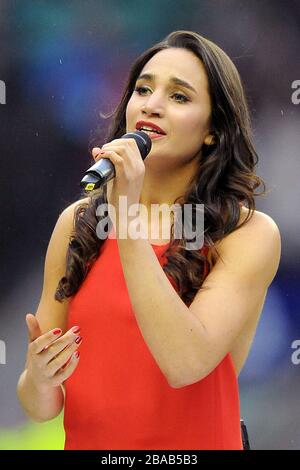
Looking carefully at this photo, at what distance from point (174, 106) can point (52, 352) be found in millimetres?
540

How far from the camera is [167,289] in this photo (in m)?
1.25

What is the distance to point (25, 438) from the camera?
2.43 metres

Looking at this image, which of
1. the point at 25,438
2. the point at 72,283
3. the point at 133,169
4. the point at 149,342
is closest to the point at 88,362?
the point at 72,283

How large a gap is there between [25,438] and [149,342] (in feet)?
4.31

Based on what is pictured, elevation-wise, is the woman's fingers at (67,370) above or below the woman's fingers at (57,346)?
below

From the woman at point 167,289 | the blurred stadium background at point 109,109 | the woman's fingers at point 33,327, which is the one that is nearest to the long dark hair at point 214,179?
the woman at point 167,289

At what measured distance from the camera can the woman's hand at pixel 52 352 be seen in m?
1.29

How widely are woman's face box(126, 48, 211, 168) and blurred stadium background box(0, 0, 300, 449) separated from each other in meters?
0.85

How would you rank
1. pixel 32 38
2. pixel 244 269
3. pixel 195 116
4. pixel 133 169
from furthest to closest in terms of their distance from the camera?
pixel 32 38
pixel 195 116
pixel 244 269
pixel 133 169

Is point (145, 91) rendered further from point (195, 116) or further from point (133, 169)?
point (133, 169)

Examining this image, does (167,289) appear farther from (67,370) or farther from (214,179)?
(214,179)

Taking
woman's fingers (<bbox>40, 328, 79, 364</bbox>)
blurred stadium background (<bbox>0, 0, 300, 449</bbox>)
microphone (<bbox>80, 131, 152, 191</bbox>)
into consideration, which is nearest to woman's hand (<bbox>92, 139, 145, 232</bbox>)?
microphone (<bbox>80, 131, 152, 191</bbox>)

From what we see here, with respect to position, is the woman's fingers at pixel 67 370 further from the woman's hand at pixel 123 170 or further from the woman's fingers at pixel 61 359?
the woman's hand at pixel 123 170

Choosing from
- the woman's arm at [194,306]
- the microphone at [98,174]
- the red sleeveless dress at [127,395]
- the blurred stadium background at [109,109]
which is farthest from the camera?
the blurred stadium background at [109,109]
